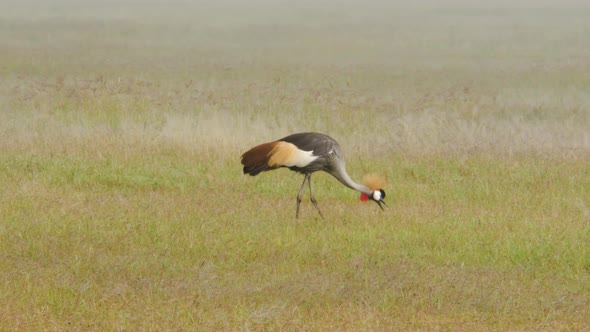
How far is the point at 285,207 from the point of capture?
1183cm

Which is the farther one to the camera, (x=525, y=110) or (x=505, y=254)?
(x=525, y=110)

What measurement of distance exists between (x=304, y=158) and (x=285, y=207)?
1.11 m

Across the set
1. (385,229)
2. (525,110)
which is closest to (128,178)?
(385,229)

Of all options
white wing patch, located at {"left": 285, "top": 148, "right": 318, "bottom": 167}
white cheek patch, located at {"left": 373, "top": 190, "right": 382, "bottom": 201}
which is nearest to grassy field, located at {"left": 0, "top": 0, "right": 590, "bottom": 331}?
white cheek patch, located at {"left": 373, "top": 190, "right": 382, "bottom": 201}

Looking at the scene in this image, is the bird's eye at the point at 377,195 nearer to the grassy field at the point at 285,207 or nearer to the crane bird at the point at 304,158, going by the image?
the crane bird at the point at 304,158

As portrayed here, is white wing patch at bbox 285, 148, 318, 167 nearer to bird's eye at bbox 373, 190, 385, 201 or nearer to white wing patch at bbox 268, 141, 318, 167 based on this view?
white wing patch at bbox 268, 141, 318, 167

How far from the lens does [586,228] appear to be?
10680 millimetres

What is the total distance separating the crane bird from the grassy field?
37 cm

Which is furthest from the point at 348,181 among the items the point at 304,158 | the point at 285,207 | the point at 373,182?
the point at 285,207

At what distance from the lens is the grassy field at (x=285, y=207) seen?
7.68 meters

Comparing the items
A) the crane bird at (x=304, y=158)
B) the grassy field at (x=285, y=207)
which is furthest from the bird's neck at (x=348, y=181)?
the grassy field at (x=285, y=207)

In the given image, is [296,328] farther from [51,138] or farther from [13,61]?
[13,61]

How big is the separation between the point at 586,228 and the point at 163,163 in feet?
19.8

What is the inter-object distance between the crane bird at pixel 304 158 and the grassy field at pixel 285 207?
37 centimetres
